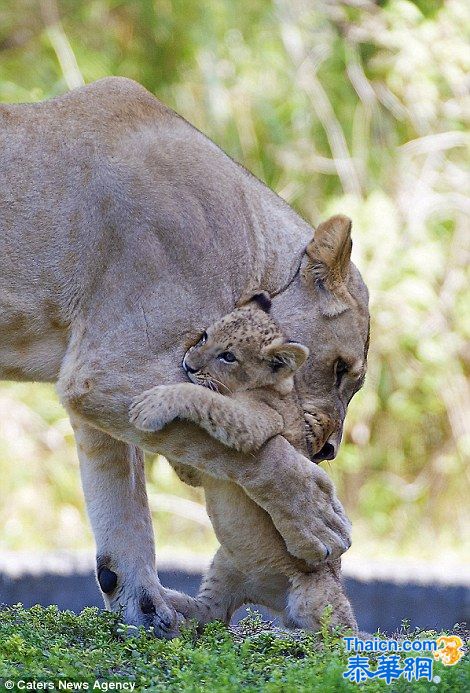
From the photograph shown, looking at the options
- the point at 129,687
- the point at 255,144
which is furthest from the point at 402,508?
the point at 129,687

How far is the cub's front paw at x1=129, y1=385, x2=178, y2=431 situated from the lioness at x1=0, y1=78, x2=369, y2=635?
0.20 feet

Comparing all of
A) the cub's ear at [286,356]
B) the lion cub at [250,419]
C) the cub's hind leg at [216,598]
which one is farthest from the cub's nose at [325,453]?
the cub's hind leg at [216,598]

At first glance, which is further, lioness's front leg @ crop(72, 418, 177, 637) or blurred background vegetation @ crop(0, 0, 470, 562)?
blurred background vegetation @ crop(0, 0, 470, 562)

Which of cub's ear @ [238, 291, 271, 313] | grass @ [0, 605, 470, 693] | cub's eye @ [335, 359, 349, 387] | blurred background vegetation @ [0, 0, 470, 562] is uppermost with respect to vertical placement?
blurred background vegetation @ [0, 0, 470, 562]

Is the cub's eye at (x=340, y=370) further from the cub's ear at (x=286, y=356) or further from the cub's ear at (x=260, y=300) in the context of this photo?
the cub's ear at (x=260, y=300)

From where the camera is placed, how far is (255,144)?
11.0 metres

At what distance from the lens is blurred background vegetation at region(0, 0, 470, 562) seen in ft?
32.6

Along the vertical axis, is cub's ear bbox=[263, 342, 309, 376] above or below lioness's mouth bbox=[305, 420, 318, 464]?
above

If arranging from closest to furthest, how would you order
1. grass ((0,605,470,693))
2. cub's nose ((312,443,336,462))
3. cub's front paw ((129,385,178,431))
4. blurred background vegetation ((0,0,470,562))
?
1. grass ((0,605,470,693))
2. cub's front paw ((129,385,178,431))
3. cub's nose ((312,443,336,462))
4. blurred background vegetation ((0,0,470,562))

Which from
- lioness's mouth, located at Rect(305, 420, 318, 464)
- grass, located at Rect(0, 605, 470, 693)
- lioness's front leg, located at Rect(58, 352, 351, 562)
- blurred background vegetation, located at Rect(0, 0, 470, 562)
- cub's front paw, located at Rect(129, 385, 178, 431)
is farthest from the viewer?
blurred background vegetation, located at Rect(0, 0, 470, 562)

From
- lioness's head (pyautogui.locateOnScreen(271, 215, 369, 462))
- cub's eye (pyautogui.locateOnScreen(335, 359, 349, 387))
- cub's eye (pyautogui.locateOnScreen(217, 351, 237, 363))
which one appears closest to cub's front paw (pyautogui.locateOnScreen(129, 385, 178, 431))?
cub's eye (pyautogui.locateOnScreen(217, 351, 237, 363))

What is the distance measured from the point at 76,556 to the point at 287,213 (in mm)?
2468

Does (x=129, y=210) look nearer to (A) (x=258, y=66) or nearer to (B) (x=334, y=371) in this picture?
(B) (x=334, y=371)

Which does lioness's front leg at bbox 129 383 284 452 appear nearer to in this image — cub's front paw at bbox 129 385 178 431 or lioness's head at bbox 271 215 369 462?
cub's front paw at bbox 129 385 178 431
